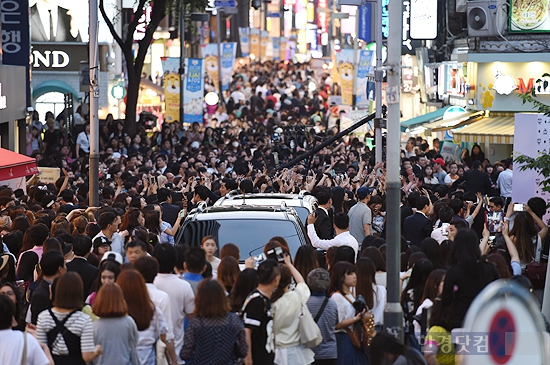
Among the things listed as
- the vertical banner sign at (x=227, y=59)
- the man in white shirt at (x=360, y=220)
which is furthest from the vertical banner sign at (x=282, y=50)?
the man in white shirt at (x=360, y=220)

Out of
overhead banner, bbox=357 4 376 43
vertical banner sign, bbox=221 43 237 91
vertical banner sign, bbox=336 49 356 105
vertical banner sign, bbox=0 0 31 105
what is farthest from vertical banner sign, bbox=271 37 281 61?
vertical banner sign, bbox=0 0 31 105

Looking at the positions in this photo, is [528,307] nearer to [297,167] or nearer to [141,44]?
[297,167]

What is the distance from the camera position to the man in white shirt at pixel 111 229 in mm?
10943

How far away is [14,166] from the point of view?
15.5 metres

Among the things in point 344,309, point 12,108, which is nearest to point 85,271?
point 344,309

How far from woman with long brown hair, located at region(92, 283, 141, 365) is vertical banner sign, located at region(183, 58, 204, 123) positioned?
2841 cm

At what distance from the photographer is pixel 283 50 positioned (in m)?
114

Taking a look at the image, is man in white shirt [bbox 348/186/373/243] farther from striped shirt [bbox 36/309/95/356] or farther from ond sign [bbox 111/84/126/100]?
ond sign [bbox 111/84/126/100]

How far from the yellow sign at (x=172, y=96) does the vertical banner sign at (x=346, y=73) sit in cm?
718

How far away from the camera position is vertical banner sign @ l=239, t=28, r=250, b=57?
86.4 metres

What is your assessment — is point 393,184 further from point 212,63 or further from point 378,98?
point 212,63

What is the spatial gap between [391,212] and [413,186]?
9.71 m

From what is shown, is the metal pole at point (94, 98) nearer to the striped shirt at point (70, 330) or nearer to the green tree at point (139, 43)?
the striped shirt at point (70, 330)

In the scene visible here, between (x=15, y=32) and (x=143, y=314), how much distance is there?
1939 centimetres
